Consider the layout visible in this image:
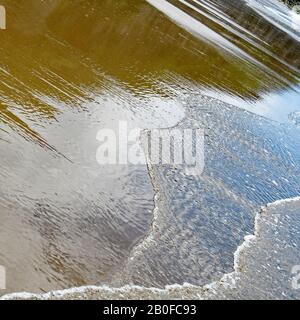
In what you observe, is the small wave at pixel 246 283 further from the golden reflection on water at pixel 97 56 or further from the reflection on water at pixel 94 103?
the golden reflection on water at pixel 97 56

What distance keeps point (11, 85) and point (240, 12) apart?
13.2m

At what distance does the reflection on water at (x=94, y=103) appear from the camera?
498 centimetres

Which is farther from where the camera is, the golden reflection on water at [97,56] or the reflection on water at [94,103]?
the golden reflection on water at [97,56]

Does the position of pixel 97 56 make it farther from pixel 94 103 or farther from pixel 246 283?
pixel 246 283

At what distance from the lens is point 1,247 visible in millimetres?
A: 4664

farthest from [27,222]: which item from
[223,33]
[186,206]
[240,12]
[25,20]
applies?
[240,12]

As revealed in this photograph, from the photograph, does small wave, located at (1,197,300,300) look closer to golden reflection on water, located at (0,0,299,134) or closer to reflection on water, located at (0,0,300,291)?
reflection on water, located at (0,0,300,291)

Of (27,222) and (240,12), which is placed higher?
(240,12)

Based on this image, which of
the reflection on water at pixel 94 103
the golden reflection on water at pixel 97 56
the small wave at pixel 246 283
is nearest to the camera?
the small wave at pixel 246 283

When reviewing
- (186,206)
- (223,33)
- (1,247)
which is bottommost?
(1,247)

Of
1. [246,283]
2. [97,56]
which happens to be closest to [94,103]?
[97,56]

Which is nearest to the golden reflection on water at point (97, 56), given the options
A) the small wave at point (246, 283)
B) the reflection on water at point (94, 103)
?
the reflection on water at point (94, 103)

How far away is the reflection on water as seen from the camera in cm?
498

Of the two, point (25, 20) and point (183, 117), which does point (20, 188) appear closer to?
point (183, 117)
